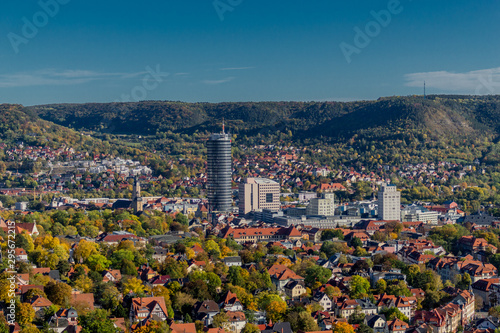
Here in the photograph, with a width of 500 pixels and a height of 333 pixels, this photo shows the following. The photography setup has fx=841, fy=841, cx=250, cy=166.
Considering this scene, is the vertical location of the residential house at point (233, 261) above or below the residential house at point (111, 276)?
below

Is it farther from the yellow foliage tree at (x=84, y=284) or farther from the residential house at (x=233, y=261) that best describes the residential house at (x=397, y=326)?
the residential house at (x=233, y=261)

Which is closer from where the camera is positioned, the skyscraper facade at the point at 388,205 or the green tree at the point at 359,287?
the green tree at the point at 359,287

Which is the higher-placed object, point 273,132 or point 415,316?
point 273,132

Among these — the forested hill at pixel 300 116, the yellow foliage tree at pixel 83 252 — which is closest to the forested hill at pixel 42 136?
the forested hill at pixel 300 116

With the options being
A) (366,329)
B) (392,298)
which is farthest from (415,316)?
(366,329)

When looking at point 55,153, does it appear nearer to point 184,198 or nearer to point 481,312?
point 184,198
